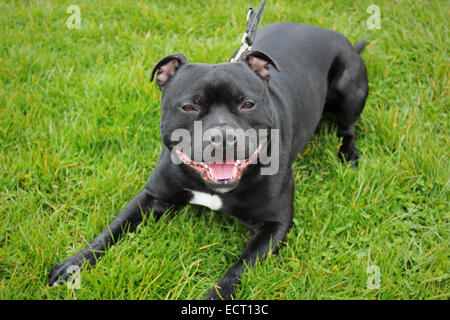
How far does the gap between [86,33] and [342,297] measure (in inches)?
167

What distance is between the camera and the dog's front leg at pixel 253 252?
8.53 feet

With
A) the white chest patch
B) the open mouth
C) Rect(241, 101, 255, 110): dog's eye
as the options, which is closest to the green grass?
the white chest patch

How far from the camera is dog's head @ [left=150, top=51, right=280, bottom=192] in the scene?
Result: 258cm

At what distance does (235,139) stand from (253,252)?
2.72 ft

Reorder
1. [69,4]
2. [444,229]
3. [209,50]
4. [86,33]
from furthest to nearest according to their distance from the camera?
[69,4] < [86,33] < [209,50] < [444,229]

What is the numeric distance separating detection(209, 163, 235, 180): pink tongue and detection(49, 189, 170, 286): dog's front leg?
26.0 inches

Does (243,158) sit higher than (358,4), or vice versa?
(358,4)

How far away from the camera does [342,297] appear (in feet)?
8.65

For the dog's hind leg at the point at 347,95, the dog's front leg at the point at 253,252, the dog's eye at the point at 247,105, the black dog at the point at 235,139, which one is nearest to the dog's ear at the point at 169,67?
the black dog at the point at 235,139

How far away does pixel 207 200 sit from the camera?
2.99m

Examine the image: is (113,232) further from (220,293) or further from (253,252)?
(253,252)
